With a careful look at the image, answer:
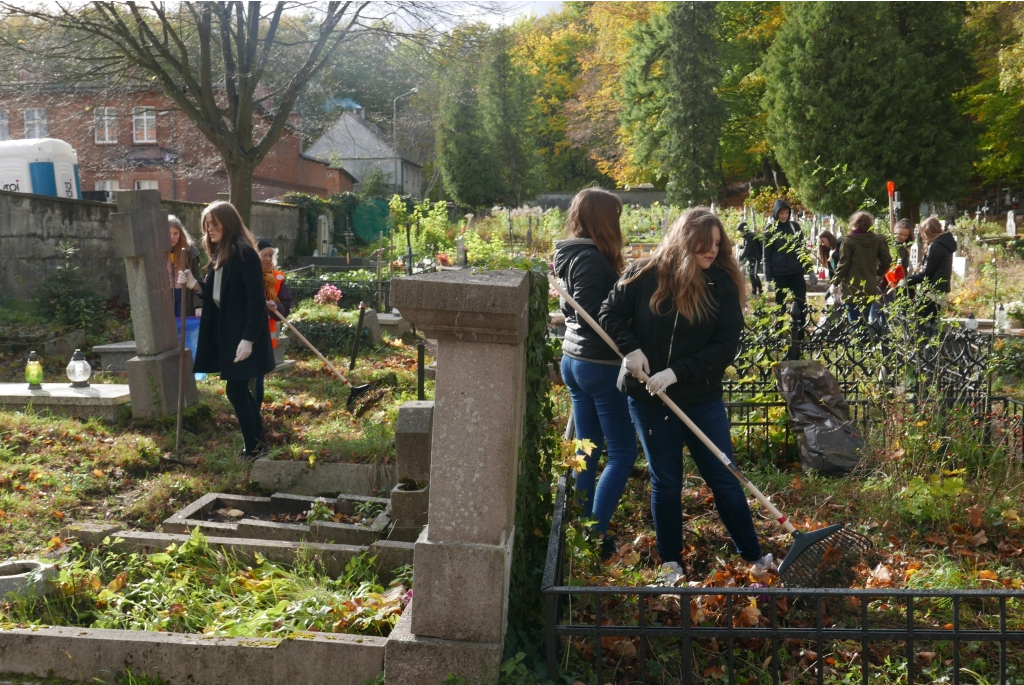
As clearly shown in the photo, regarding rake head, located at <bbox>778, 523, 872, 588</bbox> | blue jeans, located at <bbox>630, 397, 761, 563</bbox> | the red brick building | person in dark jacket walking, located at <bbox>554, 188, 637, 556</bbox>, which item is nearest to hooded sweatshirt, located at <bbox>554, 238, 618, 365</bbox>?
person in dark jacket walking, located at <bbox>554, 188, 637, 556</bbox>

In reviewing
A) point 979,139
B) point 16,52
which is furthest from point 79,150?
point 979,139

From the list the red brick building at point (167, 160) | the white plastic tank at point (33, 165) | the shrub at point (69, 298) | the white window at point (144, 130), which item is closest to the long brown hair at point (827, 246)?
the shrub at point (69, 298)

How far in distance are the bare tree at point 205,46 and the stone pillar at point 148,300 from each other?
252 inches

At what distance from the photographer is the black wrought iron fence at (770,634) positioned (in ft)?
8.89

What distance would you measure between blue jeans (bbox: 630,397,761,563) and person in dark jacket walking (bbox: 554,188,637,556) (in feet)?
1.06

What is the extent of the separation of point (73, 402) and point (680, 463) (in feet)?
18.2

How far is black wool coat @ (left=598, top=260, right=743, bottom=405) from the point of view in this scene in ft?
12.1

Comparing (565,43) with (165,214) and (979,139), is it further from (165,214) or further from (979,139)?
(165,214)

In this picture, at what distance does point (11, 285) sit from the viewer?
11914mm

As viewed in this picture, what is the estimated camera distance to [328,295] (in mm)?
12695

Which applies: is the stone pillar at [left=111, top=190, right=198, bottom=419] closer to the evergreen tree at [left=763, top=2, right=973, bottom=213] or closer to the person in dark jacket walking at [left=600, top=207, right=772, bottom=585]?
the person in dark jacket walking at [left=600, top=207, right=772, bottom=585]

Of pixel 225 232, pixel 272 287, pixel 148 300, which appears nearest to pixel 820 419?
pixel 225 232

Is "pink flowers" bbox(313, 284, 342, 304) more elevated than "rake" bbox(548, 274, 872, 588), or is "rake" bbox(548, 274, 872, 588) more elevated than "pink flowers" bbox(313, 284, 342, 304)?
"pink flowers" bbox(313, 284, 342, 304)

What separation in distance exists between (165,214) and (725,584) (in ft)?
17.7
